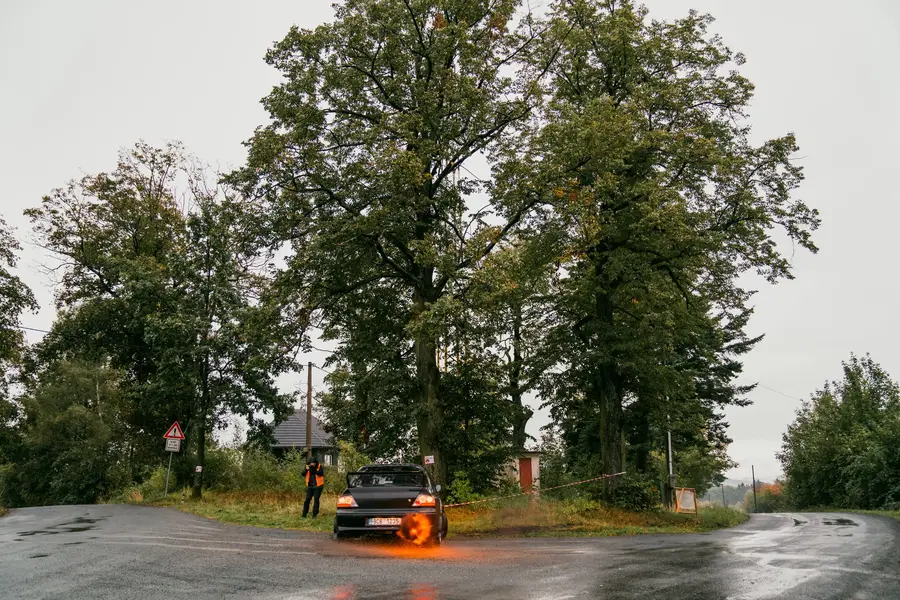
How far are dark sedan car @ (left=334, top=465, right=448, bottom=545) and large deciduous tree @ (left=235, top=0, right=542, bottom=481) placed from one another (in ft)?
22.0

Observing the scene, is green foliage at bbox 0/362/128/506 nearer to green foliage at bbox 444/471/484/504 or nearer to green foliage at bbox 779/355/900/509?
green foliage at bbox 444/471/484/504

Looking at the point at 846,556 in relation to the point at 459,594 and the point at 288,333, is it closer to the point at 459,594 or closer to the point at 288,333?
the point at 459,594

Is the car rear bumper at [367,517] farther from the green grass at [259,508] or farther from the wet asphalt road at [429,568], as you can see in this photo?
the green grass at [259,508]

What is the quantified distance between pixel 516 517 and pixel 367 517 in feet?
25.3

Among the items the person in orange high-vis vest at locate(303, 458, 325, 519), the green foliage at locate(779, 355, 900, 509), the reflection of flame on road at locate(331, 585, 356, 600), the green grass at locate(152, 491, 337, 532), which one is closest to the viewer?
the reflection of flame on road at locate(331, 585, 356, 600)

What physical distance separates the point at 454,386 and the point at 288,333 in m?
5.94

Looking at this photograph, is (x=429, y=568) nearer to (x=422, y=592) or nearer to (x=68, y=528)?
(x=422, y=592)

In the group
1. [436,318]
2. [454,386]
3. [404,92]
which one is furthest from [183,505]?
[404,92]

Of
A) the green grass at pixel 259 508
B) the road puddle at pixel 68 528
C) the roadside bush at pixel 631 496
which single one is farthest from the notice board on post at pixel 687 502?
the road puddle at pixel 68 528

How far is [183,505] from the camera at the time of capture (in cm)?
2372

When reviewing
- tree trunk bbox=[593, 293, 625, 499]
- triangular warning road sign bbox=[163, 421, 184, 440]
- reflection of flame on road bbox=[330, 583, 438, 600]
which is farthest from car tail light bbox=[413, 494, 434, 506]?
triangular warning road sign bbox=[163, 421, 184, 440]

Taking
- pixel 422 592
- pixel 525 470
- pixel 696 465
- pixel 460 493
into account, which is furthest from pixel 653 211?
pixel 696 465

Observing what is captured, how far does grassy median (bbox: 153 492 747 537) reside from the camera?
16409 millimetres

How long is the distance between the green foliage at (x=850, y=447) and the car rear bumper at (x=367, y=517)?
30.9 meters
